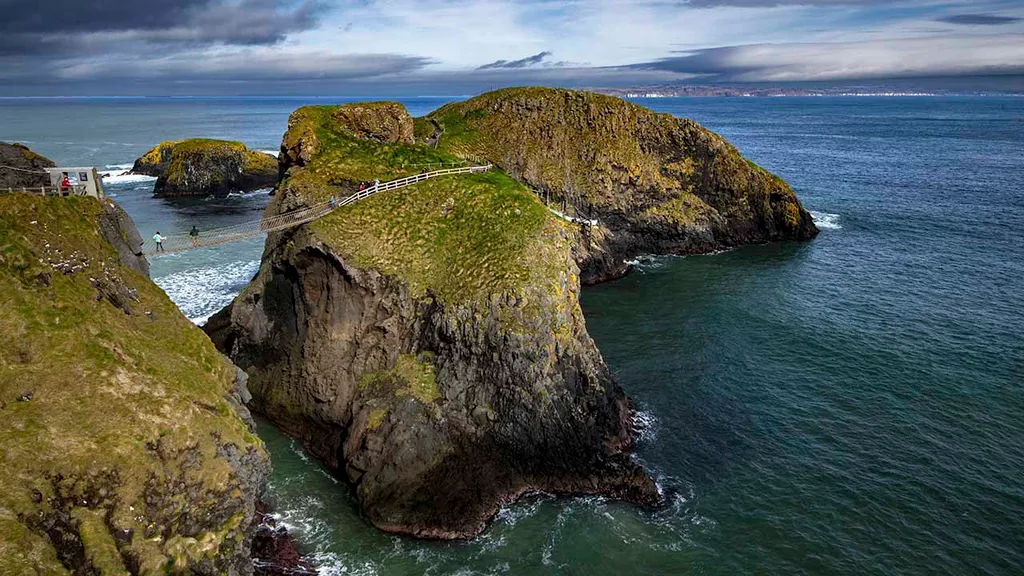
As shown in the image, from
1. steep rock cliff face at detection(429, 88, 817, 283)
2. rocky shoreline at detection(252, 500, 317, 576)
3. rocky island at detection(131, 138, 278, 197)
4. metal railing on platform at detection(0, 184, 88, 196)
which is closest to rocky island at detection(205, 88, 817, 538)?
rocky shoreline at detection(252, 500, 317, 576)

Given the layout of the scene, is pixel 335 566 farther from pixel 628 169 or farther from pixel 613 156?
pixel 613 156

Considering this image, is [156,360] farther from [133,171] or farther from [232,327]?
[133,171]

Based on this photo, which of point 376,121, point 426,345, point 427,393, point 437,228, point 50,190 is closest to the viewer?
point 50,190

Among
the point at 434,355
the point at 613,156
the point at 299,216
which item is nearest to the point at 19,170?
the point at 299,216

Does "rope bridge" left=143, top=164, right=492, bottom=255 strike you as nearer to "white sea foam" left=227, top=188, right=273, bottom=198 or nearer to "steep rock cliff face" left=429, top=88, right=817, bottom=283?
"steep rock cliff face" left=429, top=88, right=817, bottom=283

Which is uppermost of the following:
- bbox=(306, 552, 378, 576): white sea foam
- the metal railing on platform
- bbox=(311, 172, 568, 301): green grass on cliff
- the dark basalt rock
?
the metal railing on platform

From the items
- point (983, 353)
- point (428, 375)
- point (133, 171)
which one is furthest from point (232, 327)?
point (133, 171)

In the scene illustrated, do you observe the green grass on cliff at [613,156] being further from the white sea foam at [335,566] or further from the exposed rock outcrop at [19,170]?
the white sea foam at [335,566]
